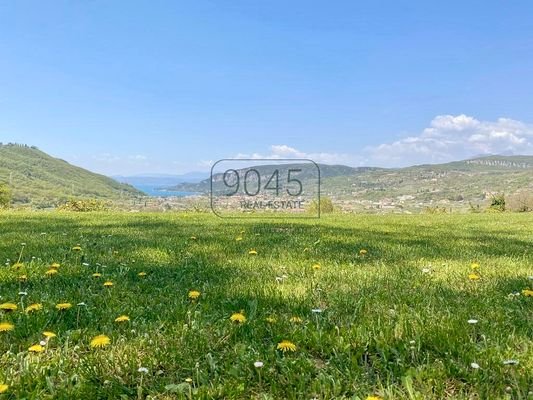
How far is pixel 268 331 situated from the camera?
300cm

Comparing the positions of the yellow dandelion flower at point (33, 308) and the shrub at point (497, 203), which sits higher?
the yellow dandelion flower at point (33, 308)

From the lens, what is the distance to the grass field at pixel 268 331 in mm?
2238

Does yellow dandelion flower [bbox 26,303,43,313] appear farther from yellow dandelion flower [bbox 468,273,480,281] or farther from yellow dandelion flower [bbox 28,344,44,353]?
yellow dandelion flower [bbox 468,273,480,281]

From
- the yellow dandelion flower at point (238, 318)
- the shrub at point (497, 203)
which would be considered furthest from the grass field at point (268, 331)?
the shrub at point (497, 203)

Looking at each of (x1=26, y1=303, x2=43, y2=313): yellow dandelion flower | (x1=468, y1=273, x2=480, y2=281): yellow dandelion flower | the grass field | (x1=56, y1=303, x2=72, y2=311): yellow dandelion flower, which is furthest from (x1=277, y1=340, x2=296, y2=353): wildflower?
(x1=468, y1=273, x2=480, y2=281): yellow dandelion flower

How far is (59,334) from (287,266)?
10.4ft

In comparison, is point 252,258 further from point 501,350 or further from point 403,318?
point 501,350

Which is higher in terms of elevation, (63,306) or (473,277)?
(63,306)

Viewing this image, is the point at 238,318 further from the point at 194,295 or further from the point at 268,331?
the point at 194,295

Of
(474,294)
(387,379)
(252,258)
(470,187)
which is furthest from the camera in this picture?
(470,187)

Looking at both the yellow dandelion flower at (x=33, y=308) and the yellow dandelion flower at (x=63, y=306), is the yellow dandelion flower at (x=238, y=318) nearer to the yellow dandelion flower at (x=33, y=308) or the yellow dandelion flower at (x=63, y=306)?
the yellow dandelion flower at (x=63, y=306)

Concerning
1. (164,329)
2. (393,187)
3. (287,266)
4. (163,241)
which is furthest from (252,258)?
(393,187)

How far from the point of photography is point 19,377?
2.28m

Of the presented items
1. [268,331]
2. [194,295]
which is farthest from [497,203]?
[268,331]
